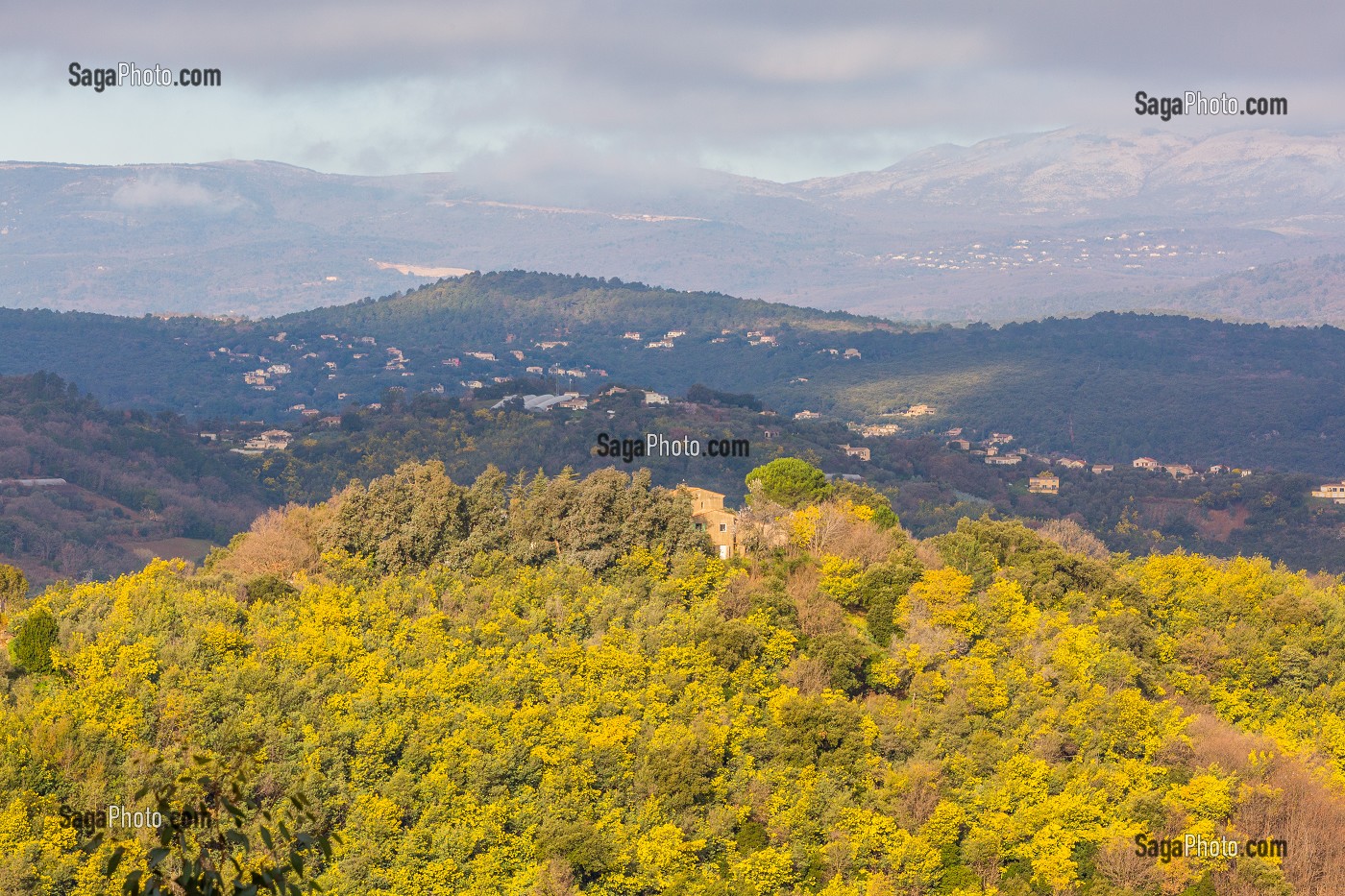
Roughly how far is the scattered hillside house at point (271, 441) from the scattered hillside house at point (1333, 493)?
96131mm

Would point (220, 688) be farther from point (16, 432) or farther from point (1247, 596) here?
point (16, 432)

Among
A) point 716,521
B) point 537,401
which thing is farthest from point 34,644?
point 537,401

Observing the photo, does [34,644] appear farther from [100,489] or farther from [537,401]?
[537,401]

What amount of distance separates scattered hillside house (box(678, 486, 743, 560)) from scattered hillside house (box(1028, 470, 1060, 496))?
101203 millimetres

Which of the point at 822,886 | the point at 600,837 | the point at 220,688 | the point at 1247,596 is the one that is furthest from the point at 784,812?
the point at 1247,596

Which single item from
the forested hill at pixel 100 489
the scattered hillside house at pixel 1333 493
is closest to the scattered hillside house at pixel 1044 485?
the scattered hillside house at pixel 1333 493

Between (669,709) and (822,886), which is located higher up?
(669,709)

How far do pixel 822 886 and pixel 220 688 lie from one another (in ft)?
47.1

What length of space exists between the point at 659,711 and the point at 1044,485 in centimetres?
12235

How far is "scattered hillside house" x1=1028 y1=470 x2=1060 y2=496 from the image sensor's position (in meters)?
156

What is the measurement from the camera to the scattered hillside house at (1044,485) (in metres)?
156

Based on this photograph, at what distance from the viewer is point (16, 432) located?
502 ft

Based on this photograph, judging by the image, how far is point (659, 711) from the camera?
40969mm

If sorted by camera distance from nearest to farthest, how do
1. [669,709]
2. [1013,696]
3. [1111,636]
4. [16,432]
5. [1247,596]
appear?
[669,709] → [1013,696] → [1111,636] → [1247,596] → [16,432]
